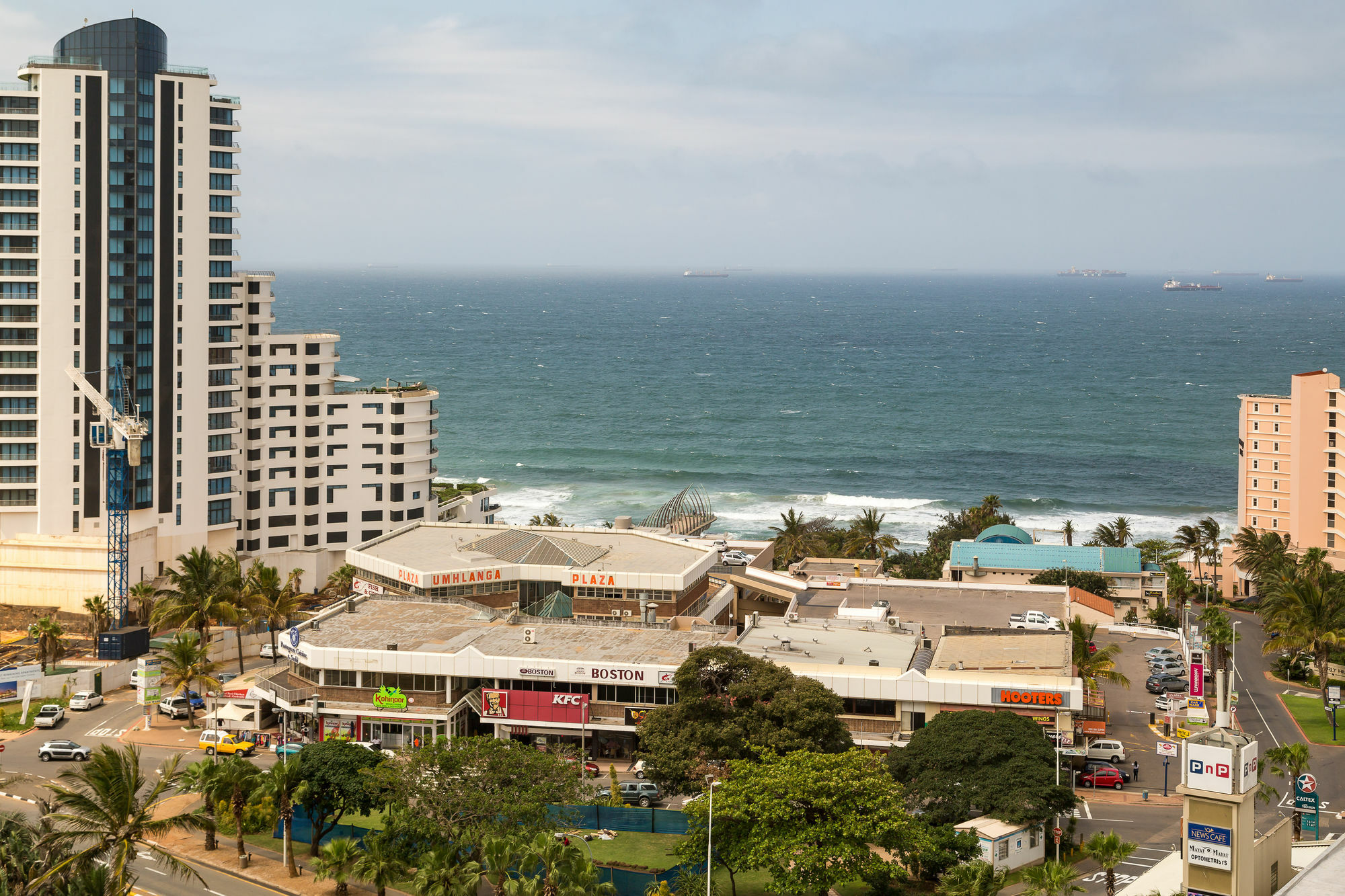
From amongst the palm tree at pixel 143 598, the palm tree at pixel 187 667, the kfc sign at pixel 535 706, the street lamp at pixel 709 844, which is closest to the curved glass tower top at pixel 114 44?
the palm tree at pixel 143 598

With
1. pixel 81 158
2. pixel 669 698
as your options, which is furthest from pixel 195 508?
pixel 669 698

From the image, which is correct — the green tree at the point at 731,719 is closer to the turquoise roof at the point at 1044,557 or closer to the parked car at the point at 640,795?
the parked car at the point at 640,795

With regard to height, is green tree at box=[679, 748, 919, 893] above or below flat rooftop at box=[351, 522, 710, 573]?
below

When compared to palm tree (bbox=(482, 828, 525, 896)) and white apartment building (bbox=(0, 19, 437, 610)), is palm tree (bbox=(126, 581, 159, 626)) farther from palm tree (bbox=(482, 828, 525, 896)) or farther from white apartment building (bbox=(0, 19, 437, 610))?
palm tree (bbox=(482, 828, 525, 896))

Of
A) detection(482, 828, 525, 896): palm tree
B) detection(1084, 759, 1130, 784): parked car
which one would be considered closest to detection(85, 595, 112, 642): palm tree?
A: detection(482, 828, 525, 896): palm tree

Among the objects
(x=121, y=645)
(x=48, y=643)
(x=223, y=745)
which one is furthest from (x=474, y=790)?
(x=48, y=643)

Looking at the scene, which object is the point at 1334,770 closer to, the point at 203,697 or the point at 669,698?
the point at 669,698

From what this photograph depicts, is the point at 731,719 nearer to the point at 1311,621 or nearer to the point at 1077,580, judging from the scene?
the point at 1311,621
